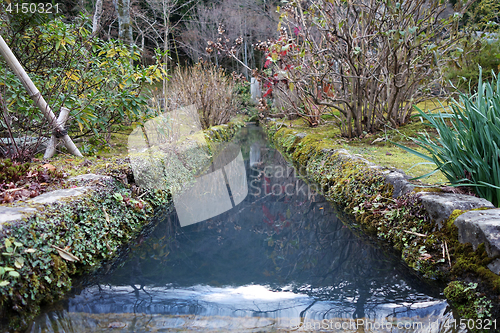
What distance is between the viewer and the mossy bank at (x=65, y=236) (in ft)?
5.51

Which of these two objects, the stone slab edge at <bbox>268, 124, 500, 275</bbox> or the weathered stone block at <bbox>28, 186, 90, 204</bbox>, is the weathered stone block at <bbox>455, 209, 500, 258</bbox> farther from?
the weathered stone block at <bbox>28, 186, 90, 204</bbox>

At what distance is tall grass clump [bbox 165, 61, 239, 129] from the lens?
6832 mm

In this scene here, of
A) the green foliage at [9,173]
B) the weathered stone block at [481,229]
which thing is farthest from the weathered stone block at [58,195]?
the weathered stone block at [481,229]

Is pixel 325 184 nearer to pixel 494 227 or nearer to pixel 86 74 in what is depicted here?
pixel 494 227

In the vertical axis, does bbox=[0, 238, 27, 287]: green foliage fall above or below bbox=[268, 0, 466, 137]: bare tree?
below

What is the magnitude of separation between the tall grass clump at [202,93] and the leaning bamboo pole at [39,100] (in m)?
2.48

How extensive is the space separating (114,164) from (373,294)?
2849mm

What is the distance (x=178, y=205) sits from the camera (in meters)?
3.79

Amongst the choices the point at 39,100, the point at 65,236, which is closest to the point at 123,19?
the point at 39,100

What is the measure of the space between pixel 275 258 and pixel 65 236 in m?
1.51

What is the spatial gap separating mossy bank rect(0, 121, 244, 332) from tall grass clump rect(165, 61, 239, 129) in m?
3.21

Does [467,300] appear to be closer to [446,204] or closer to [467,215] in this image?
[467,215]

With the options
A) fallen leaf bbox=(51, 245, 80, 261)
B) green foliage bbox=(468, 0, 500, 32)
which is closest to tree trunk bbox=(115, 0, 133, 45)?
fallen leaf bbox=(51, 245, 80, 261)

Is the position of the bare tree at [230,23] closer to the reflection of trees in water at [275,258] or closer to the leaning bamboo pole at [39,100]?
the leaning bamboo pole at [39,100]
